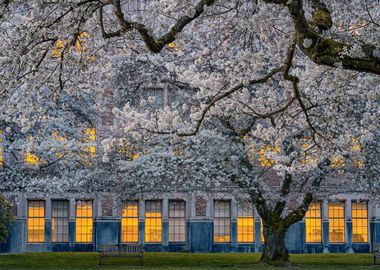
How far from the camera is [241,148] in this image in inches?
952

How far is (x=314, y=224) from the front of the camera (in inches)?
1610

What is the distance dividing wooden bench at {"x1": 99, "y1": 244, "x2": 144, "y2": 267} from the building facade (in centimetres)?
1011

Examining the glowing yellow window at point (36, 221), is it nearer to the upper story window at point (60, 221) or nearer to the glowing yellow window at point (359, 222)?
the upper story window at point (60, 221)

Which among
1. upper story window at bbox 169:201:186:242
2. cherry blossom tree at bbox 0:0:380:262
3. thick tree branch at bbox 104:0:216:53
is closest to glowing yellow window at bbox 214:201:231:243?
upper story window at bbox 169:201:186:242

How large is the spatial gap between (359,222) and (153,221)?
403 inches

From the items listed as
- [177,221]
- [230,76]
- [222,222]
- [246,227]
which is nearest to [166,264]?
[177,221]

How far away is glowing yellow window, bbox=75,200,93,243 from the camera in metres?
39.9

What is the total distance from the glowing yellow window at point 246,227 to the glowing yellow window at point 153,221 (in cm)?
390

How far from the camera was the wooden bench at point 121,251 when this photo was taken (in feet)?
91.8

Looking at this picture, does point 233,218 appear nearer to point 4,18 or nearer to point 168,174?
point 168,174

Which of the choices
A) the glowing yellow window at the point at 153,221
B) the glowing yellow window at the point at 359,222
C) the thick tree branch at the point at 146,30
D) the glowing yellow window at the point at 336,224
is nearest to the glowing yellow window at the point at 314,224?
the glowing yellow window at the point at 336,224

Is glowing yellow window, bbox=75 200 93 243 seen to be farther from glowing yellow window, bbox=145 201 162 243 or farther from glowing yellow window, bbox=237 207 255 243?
glowing yellow window, bbox=237 207 255 243

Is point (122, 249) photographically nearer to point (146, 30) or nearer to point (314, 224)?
point (314, 224)

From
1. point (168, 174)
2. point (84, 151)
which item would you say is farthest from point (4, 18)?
point (84, 151)
